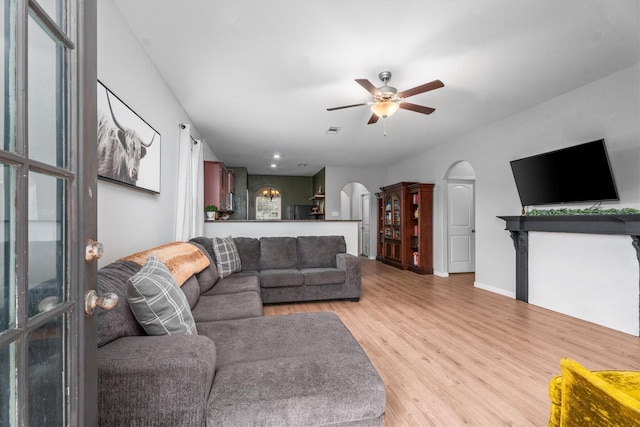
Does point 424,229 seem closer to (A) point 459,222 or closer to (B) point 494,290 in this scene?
(A) point 459,222

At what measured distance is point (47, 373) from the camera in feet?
2.03

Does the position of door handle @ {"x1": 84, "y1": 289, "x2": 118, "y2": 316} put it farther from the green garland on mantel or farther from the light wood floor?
the green garland on mantel

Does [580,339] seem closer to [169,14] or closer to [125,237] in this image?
[125,237]

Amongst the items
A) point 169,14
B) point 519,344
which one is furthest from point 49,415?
point 519,344

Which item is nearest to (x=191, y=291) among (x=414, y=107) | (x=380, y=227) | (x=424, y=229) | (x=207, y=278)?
(x=207, y=278)

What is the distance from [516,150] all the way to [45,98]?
15.5 feet

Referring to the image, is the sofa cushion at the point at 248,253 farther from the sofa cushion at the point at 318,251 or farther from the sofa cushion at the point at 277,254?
the sofa cushion at the point at 318,251

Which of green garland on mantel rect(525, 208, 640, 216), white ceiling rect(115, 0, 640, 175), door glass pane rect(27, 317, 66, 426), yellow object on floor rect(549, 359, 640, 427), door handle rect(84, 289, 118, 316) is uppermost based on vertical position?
white ceiling rect(115, 0, 640, 175)

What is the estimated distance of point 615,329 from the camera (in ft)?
9.55

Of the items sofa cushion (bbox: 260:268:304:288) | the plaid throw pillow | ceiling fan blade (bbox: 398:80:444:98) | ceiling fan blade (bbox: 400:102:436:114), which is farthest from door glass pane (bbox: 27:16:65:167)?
sofa cushion (bbox: 260:268:304:288)

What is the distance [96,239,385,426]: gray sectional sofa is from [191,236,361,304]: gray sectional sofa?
2.06 m

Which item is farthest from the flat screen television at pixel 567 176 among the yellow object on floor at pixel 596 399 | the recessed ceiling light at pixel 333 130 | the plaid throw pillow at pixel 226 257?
the plaid throw pillow at pixel 226 257

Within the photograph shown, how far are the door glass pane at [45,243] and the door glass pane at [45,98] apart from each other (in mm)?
57

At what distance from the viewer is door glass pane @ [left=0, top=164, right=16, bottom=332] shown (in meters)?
0.52
